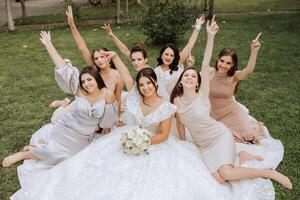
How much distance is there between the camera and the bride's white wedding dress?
448 cm

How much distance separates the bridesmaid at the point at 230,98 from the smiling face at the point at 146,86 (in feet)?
4.67

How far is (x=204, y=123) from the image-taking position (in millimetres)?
5398

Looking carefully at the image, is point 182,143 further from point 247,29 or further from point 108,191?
point 247,29

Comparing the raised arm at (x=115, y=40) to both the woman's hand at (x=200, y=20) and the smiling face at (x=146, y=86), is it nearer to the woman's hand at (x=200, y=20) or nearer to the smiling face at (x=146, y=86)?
the woman's hand at (x=200, y=20)

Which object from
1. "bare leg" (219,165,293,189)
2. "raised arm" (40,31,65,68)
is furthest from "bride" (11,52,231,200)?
"raised arm" (40,31,65,68)

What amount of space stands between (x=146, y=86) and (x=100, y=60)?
138 centimetres

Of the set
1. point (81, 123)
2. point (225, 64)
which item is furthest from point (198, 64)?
point (81, 123)

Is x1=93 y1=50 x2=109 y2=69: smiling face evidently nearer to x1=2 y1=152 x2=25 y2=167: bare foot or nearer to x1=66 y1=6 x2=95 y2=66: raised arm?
x1=66 y1=6 x2=95 y2=66: raised arm

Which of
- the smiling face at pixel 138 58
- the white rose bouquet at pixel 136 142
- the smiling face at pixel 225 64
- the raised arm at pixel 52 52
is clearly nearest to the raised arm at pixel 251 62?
the smiling face at pixel 225 64

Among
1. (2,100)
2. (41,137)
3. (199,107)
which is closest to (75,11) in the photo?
(2,100)

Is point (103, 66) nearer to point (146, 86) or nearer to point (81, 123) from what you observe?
point (81, 123)

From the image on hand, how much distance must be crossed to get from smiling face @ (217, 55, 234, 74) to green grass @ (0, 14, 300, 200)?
1.46 meters

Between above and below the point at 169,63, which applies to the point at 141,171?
below

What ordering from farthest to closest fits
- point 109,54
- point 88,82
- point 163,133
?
1. point 109,54
2. point 88,82
3. point 163,133
